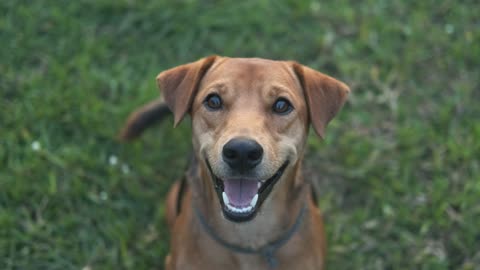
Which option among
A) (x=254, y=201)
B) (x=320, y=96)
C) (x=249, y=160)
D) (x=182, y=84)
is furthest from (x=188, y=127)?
(x=249, y=160)

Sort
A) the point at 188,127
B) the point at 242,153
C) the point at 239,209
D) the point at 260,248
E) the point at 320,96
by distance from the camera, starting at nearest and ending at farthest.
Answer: the point at 242,153 → the point at 239,209 → the point at 320,96 → the point at 260,248 → the point at 188,127

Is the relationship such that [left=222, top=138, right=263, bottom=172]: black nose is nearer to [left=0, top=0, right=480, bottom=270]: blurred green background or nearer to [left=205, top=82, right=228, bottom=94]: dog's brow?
[left=205, top=82, right=228, bottom=94]: dog's brow

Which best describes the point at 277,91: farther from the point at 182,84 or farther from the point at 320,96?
the point at 182,84

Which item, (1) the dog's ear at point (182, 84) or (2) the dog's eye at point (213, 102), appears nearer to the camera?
(2) the dog's eye at point (213, 102)

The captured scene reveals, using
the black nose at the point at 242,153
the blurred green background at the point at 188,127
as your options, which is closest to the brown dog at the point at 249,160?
the black nose at the point at 242,153

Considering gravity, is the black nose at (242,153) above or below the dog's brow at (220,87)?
below

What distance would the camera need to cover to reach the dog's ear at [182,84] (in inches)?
168

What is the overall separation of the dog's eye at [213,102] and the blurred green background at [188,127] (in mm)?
1196

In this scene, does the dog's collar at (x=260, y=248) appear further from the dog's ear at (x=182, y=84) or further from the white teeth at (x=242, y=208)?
the dog's ear at (x=182, y=84)

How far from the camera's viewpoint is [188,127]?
605 centimetres

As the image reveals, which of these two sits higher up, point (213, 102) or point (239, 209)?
point (213, 102)

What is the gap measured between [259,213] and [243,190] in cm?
30

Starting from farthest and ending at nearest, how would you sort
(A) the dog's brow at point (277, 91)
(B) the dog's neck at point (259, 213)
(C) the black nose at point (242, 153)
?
(B) the dog's neck at point (259, 213) < (A) the dog's brow at point (277, 91) < (C) the black nose at point (242, 153)

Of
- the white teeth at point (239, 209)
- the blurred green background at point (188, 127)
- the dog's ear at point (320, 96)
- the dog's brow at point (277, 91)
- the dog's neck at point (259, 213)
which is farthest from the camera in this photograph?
the blurred green background at point (188, 127)
